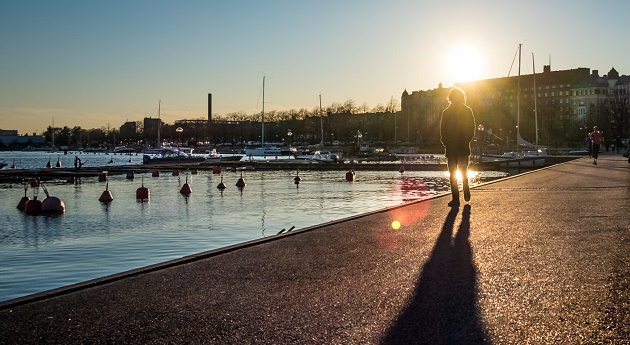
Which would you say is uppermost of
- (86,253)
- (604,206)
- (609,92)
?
(609,92)

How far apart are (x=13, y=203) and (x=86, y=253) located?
18741 millimetres

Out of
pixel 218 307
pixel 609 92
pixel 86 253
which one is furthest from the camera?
pixel 609 92

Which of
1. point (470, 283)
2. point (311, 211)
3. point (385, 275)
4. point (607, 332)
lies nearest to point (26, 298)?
point (385, 275)

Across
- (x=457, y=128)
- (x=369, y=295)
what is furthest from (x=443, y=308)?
(x=457, y=128)

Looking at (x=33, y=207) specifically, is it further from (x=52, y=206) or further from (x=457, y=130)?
(x=457, y=130)

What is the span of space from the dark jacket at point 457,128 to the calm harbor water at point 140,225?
18.7 feet

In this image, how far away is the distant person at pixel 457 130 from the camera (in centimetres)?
1476

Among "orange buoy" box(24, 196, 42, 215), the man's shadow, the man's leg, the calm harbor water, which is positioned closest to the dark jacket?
the man's leg

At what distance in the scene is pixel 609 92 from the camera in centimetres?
18950

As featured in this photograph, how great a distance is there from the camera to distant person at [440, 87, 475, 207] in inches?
581

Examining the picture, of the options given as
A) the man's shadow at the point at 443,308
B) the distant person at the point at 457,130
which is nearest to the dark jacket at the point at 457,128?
the distant person at the point at 457,130

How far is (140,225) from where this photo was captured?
2206 centimetres

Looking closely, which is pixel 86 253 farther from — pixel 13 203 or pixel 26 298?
pixel 13 203

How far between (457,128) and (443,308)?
376 inches
